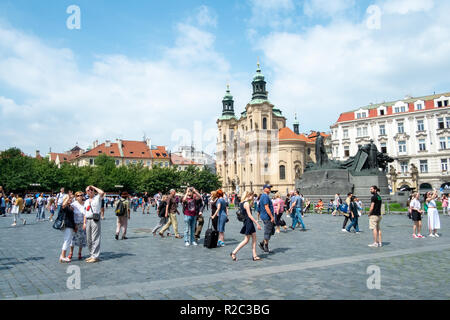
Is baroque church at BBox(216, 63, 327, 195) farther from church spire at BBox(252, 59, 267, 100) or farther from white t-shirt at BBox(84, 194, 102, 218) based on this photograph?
white t-shirt at BBox(84, 194, 102, 218)

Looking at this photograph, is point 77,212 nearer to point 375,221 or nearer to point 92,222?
point 92,222

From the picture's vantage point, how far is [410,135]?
57.6 m

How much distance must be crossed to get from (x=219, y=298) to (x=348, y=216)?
1066cm

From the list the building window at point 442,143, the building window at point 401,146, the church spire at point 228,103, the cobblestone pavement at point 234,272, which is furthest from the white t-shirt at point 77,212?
the church spire at point 228,103

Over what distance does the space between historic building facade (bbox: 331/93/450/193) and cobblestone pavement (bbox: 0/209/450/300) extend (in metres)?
44.4

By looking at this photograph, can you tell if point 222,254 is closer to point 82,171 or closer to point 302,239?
point 302,239

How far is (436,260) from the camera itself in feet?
26.4

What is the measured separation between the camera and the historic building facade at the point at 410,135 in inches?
2131

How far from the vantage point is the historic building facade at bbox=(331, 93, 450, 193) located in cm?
5412

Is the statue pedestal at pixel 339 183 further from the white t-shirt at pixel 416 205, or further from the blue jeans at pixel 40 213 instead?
the blue jeans at pixel 40 213

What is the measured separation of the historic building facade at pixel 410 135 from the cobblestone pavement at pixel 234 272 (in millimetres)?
44373
